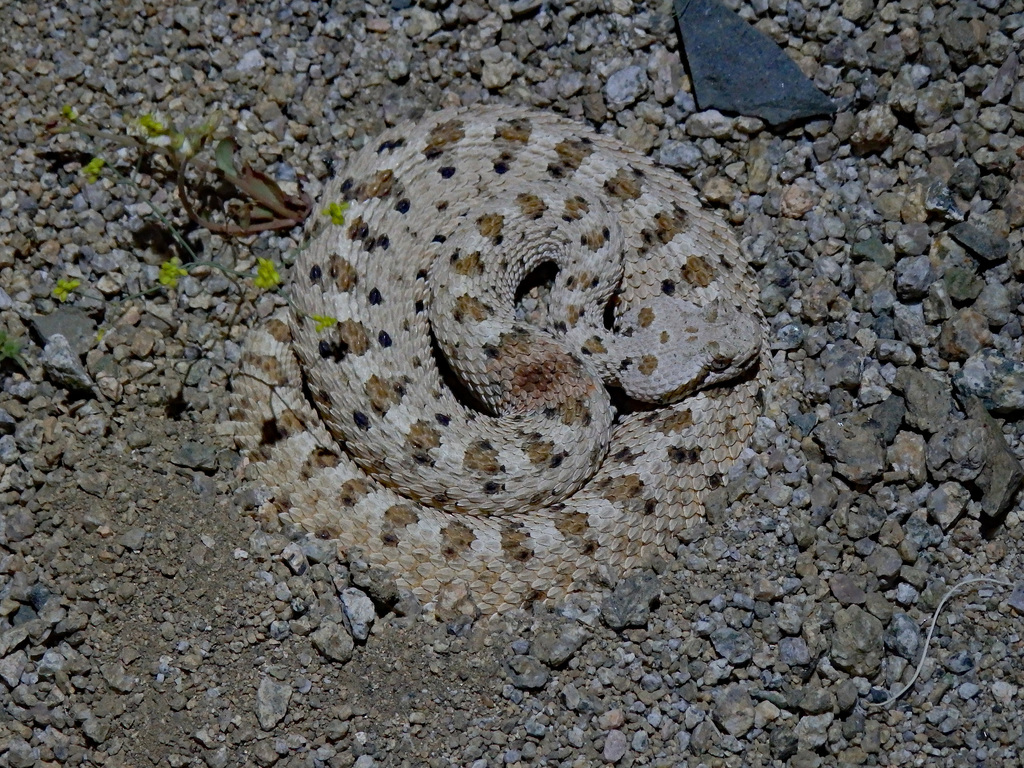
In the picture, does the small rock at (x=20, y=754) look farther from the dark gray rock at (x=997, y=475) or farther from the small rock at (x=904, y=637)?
the dark gray rock at (x=997, y=475)

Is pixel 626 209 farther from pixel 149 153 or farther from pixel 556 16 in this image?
pixel 149 153

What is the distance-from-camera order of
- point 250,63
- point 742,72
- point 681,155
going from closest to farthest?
point 742,72
point 681,155
point 250,63

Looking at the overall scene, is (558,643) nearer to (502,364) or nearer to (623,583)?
(623,583)

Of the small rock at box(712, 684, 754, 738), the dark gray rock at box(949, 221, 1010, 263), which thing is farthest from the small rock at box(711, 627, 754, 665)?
the dark gray rock at box(949, 221, 1010, 263)

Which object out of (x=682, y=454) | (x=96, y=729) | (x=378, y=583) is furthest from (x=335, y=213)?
(x=96, y=729)

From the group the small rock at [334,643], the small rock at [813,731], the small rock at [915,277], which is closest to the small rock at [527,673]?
the small rock at [334,643]

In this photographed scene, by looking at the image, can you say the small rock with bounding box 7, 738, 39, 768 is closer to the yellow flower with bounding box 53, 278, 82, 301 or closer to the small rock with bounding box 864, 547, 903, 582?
the yellow flower with bounding box 53, 278, 82, 301
